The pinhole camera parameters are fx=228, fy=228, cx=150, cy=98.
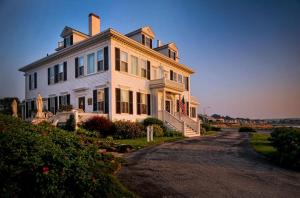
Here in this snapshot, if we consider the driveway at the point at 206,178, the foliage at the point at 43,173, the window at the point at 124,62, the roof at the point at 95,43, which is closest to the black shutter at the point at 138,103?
the window at the point at 124,62

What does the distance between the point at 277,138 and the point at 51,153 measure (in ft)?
32.3

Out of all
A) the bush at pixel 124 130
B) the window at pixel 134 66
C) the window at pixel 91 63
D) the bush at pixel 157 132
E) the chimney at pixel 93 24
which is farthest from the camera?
the chimney at pixel 93 24

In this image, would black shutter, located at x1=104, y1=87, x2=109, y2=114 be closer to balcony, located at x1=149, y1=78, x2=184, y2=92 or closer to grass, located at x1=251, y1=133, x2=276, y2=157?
balcony, located at x1=149, y1=78, x2=184, y2=92

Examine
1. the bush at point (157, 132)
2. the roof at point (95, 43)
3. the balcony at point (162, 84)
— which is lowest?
the bush at point (157, 132)

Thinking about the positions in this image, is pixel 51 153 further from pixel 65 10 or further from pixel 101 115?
pixel 101 115

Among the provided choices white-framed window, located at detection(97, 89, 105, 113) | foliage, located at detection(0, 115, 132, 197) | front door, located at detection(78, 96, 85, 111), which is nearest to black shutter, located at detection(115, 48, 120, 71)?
white-framed window, located at detection(97, 89, 105, 113)

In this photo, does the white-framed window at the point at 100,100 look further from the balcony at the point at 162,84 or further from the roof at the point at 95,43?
the balcony at the point at 162,84

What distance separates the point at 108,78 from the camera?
62.3 feet

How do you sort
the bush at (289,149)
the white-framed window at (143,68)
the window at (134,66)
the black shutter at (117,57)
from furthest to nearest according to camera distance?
the white-framed window at (143,68) → the window at (134,66) → the black shutter at (117,57) → the bush at (289,149)

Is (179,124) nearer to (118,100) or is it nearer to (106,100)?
(118,100)

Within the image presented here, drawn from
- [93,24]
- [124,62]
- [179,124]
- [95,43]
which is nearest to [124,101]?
[124,62]

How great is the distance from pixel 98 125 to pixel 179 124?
8384 millimetres

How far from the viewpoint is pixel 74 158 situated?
4.98 metres

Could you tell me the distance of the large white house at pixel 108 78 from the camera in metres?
19.3
